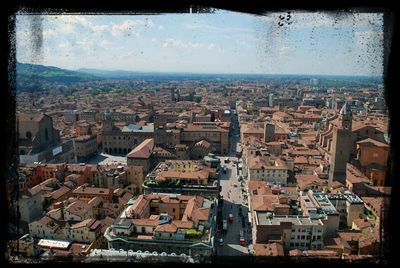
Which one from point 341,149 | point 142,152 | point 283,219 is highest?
point 341,149

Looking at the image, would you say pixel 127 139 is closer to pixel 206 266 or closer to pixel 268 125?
pixel 268 125

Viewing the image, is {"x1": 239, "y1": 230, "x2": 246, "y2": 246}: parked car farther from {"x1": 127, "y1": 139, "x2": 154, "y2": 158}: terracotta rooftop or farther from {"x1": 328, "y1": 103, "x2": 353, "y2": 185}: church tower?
{"x1": 127, "y1": 139, "x2": 154, "y2": 158}: terracotta rooftop

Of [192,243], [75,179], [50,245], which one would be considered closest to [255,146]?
[75,179]

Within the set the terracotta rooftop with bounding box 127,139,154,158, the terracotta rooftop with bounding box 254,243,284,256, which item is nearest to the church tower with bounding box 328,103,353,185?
the terracotta rooftop with bounding box 254,243,284,256

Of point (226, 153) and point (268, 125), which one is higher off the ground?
point (268, 125)

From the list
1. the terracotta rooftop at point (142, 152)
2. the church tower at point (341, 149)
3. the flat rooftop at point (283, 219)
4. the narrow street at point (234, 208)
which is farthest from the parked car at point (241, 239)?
the terracotta rooftop at point (142, 152)

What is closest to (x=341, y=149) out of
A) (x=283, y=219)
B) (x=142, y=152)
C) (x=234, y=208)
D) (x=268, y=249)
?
(x=234, y=208)

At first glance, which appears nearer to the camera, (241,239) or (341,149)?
(241,239)

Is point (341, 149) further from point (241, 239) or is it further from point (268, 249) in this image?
point (268, 249)

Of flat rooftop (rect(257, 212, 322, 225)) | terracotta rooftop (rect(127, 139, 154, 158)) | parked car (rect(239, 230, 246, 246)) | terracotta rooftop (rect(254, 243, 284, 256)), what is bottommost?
parked car (rect(239, 230, 246, 246))

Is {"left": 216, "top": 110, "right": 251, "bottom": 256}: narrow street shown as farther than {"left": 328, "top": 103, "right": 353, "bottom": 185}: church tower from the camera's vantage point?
No

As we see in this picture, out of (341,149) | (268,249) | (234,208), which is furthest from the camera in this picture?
(341,149)
